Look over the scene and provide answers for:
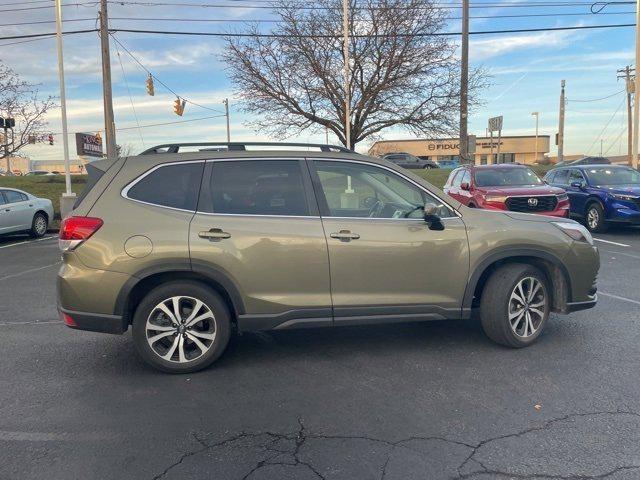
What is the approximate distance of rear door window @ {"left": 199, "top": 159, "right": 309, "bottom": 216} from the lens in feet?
14.4

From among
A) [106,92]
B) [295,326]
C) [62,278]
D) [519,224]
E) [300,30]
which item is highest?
[300,30]

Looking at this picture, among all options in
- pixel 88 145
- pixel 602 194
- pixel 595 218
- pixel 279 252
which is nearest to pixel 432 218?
pixel 279 252

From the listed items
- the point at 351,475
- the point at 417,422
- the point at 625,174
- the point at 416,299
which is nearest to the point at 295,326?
the point at 416,299

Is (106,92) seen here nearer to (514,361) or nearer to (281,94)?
(281,94)

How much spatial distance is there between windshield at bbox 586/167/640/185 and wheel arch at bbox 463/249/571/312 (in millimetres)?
9522

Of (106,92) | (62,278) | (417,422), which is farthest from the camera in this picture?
(106,92)

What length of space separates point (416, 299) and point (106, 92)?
18473 mm

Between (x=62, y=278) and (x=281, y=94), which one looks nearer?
(x=62, y=278)

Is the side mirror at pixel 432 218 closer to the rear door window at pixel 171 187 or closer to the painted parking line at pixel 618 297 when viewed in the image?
the rear door window at pixel 171 187

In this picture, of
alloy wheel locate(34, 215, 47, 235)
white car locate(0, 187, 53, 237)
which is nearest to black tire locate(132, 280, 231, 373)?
white car locate(0, 187, 53, 237)

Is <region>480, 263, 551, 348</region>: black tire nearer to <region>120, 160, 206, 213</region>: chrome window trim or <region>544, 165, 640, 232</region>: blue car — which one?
<region>120, 160, 206, 213</region>: chrome window trim

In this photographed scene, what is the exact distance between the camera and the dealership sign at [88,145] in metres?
19.8

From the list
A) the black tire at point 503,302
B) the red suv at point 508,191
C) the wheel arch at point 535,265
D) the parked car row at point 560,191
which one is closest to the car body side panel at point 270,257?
the wheel arch at point 535,265

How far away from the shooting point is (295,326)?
4426 millimetres
